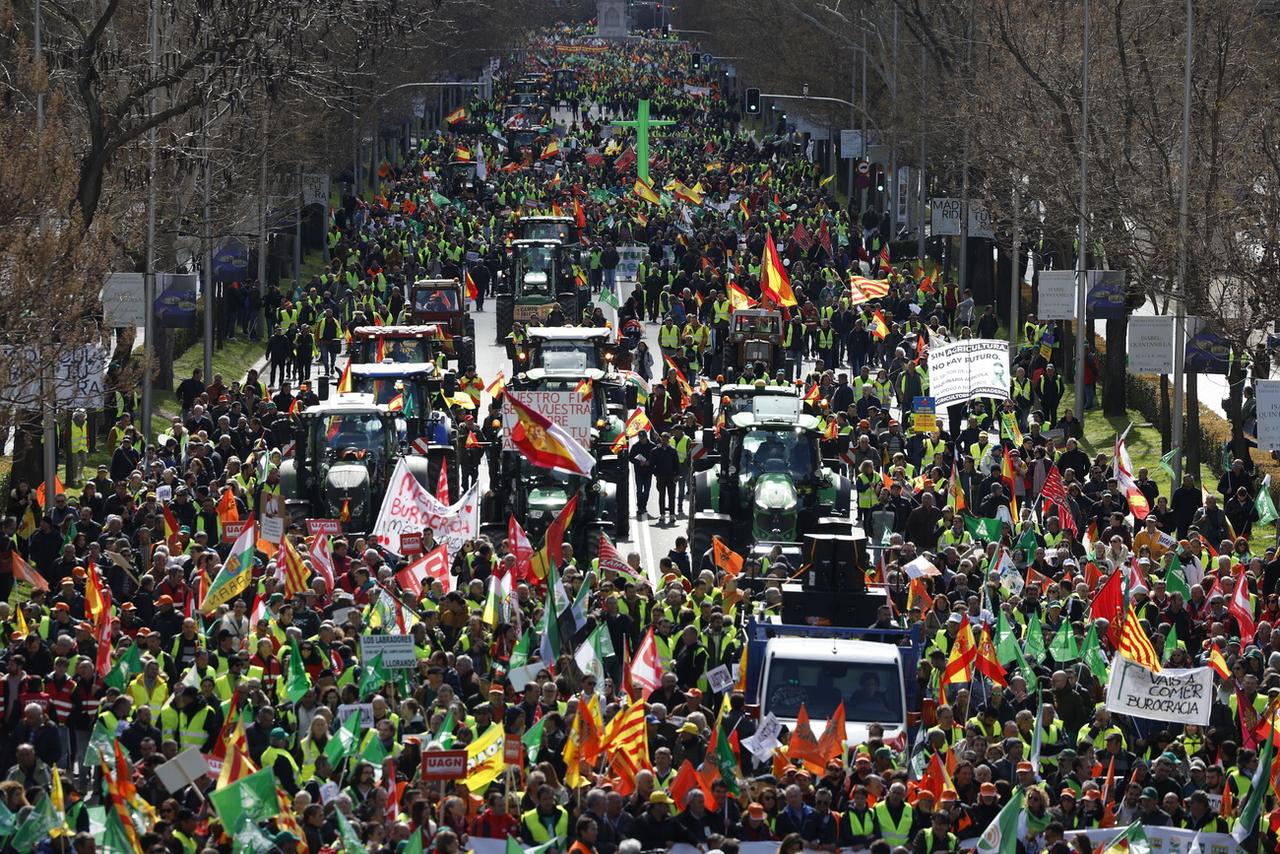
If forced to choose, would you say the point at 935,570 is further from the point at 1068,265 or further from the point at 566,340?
the point at 1068,265

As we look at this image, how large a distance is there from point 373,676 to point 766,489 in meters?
9.73

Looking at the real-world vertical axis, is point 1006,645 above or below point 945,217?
below

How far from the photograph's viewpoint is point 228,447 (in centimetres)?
3338

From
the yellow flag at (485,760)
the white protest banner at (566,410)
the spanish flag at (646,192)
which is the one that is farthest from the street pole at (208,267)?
the yellow flag at (485,760)

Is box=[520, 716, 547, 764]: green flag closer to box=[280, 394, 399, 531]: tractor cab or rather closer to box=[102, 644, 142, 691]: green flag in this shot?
box=[102, 644, 142, 691]: green flag

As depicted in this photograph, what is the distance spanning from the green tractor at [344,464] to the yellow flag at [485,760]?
11992 mm

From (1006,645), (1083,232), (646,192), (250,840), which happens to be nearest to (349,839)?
(250,840)

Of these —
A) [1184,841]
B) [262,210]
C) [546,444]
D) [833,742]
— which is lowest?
[1184,841]

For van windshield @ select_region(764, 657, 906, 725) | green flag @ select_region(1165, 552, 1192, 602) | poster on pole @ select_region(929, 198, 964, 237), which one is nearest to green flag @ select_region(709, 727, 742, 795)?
van windshield @ select_region(764, 657, 906, 725)

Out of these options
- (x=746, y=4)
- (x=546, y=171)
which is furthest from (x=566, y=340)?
(x=746, y=4)

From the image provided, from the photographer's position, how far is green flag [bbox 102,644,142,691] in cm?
2086

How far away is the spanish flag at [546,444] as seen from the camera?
95.9 ft

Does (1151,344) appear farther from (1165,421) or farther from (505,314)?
(505,314)

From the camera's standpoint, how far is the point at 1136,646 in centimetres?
2069
